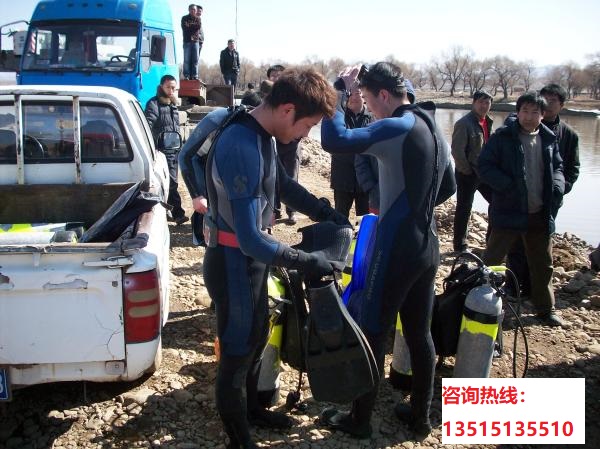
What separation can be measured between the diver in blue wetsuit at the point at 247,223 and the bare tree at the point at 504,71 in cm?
10620

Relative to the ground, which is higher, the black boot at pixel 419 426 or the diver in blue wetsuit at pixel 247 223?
the diver in blue wetsuit at pixel 247 223

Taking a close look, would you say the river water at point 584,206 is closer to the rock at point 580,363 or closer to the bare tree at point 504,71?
the rock at point 580,363

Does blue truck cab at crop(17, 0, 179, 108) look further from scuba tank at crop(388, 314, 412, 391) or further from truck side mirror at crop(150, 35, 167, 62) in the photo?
scuba tank at crop(388, 314, 412, 391)

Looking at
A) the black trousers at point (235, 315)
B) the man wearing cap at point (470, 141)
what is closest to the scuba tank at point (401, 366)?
the black trousers at point (235, 315)

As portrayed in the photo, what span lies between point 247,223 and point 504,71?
373ft

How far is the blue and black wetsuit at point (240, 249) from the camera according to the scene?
6.96 ft

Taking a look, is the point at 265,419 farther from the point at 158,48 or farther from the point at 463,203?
the point at 158,48

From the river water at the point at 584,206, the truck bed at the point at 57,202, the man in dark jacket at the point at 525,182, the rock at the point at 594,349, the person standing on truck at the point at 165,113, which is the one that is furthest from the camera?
the river water at the point at 584,206

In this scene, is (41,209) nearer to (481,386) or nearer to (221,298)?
(221,298)

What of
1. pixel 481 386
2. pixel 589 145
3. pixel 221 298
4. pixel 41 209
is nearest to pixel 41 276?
pixel 221 298

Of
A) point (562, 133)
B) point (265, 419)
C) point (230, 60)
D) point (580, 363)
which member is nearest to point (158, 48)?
point (562, 133)

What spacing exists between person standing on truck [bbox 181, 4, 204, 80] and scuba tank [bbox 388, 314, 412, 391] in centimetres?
1199

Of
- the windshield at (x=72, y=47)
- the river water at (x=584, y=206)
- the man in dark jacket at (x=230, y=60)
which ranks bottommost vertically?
the river water at (x=584, y=206)

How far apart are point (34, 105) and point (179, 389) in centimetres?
238
